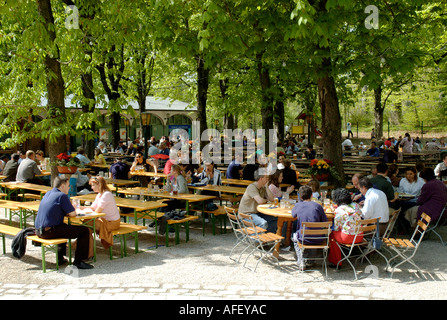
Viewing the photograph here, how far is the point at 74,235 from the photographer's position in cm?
720

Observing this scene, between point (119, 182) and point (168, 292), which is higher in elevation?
point (119, 182)

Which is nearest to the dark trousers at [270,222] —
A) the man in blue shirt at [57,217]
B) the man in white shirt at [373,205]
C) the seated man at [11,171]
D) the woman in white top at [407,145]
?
the man in white shirt at [373,205]

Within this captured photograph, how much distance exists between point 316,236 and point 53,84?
6588 mm

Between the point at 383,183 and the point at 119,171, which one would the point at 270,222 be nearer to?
the point at 383,183

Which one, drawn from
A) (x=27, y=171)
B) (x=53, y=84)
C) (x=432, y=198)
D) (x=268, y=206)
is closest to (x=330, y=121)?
(x=432, y=198)

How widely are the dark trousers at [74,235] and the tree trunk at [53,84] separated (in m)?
3.21

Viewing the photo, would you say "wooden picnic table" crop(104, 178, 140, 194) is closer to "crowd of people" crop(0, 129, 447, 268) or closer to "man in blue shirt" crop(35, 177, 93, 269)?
"crowd of people" crop(0, 129, 447, 268)

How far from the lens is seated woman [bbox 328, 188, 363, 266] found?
6758 millimetres

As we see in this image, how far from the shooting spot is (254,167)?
38.6 ft

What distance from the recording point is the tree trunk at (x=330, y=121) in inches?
455
